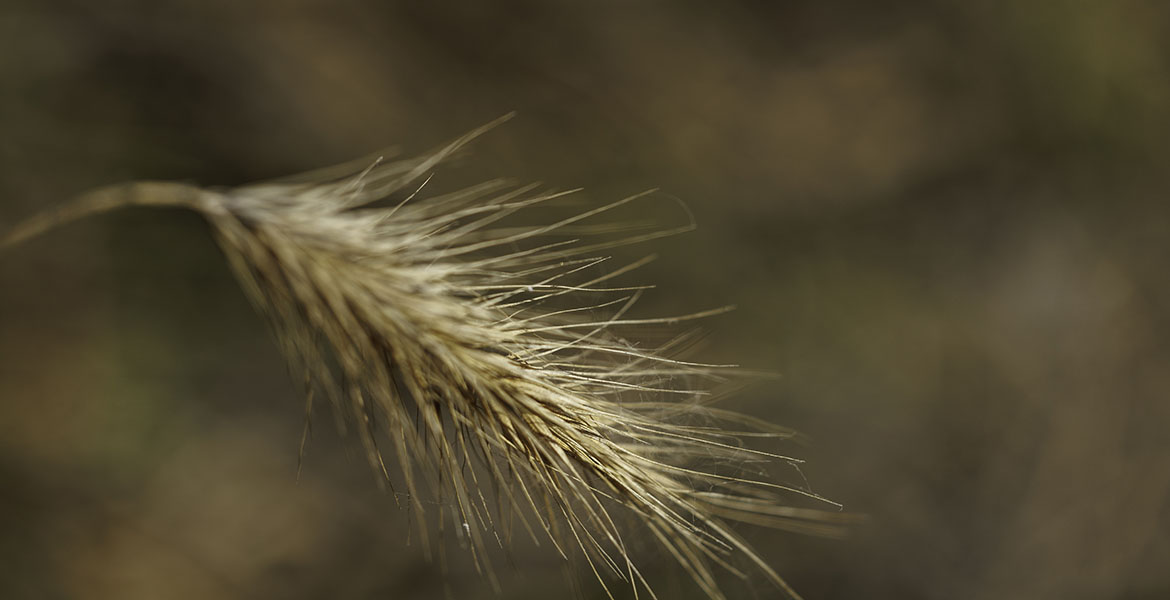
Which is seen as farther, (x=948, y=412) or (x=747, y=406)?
(x=948, y=412)

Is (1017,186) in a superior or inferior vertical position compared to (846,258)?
superior

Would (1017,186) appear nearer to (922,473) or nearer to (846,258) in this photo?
(846,258)

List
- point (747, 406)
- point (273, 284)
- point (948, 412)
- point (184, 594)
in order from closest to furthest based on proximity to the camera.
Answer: point (273, 284) < point (184, 594) < point (747, 406) < point (948, 412)

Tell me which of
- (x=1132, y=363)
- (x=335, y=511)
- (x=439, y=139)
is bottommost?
(x=335, y=511)

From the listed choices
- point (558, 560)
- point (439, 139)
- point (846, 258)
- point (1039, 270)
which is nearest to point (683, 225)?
point (846, 258)

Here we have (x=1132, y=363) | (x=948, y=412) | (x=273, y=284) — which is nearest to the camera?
(x=273, y=284)

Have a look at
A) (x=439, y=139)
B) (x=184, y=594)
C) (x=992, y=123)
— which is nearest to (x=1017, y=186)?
(x=992, y=123)

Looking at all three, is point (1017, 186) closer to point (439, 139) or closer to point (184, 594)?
point (439, 139)
